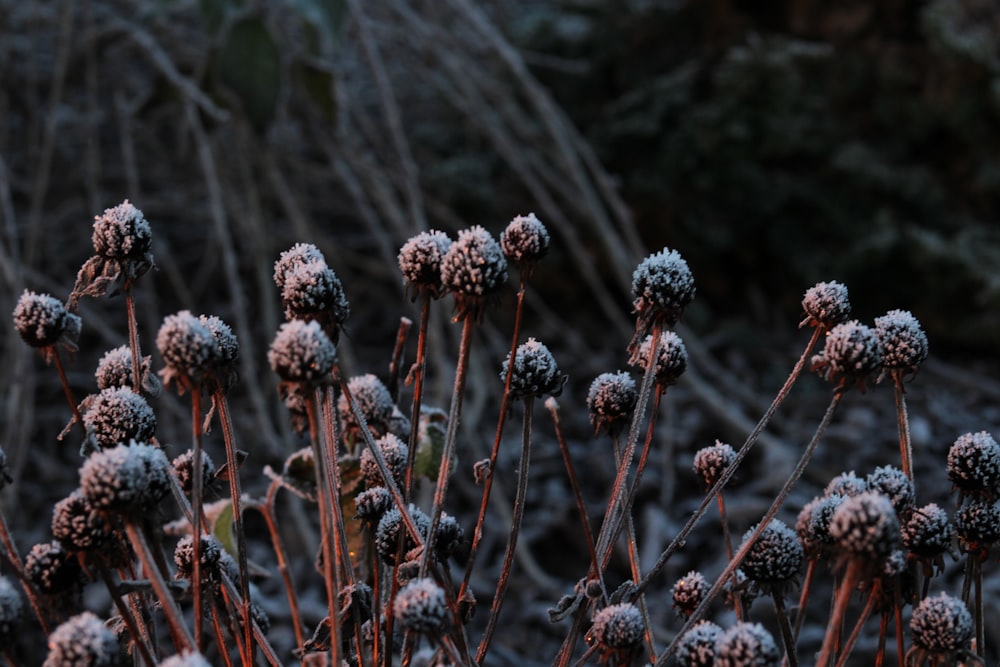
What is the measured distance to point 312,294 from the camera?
0.64 metres

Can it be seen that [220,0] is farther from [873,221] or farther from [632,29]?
[873,221]

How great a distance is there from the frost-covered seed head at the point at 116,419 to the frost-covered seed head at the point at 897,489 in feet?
1.53

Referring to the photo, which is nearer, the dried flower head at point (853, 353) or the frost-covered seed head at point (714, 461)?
the dried flower head at point (853, 353)

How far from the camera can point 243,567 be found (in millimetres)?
698

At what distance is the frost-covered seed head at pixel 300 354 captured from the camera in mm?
552

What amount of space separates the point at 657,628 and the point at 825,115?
1458 mm

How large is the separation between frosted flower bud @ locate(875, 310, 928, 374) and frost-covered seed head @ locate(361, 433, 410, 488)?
35 centimetres

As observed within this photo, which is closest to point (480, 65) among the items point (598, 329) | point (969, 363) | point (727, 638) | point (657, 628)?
point (598, 329)

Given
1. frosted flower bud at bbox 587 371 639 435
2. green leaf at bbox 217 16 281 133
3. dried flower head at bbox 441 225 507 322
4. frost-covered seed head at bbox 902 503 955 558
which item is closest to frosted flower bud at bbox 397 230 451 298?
dried flower head at bbox 441 225 507 322

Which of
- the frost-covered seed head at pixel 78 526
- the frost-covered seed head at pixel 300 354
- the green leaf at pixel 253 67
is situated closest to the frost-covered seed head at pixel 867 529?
the frost-covered seed head at pixel 300 354

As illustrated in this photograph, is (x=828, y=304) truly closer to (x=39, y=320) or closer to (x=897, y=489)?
(x=897, y=489)

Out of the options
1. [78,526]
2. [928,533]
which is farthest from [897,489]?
[78,526]

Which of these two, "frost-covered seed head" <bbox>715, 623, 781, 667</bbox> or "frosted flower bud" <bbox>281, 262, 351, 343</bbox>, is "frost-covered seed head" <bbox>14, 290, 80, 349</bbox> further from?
"frost-covered seed head" <bbox>715, 623, 781, 667</bbox>

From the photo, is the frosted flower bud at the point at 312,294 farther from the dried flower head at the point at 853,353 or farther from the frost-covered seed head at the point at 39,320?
the dried flower head at the point at 853,353
